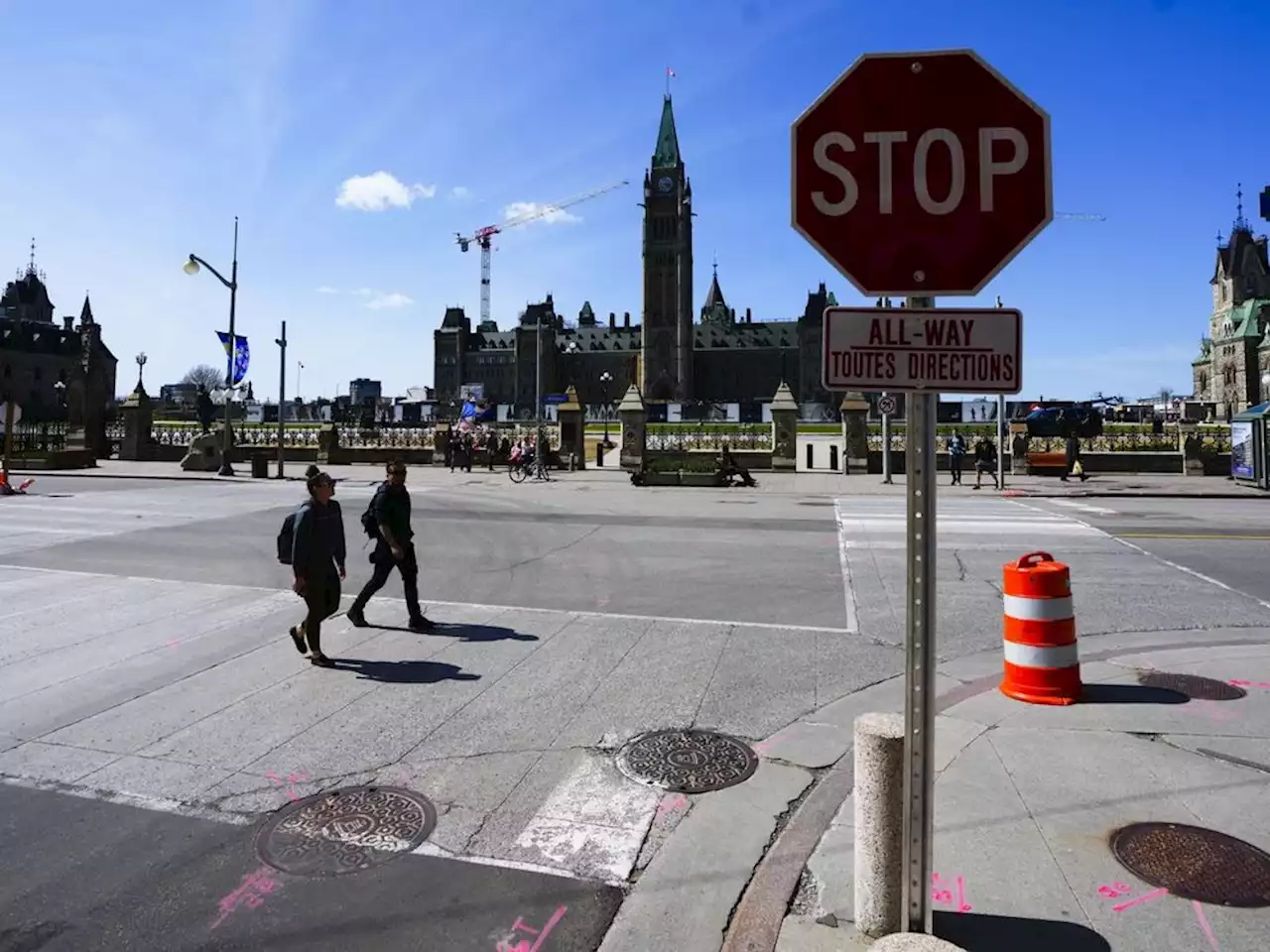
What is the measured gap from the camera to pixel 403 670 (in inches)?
266

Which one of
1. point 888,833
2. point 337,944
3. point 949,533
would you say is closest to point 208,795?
point 337,944

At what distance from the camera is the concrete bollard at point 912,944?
2629 mm

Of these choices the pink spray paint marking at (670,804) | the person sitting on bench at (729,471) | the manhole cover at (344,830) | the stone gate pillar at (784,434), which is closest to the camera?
the manhole cover at (344,830)

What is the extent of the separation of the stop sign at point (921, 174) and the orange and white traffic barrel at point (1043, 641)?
401 centimetres

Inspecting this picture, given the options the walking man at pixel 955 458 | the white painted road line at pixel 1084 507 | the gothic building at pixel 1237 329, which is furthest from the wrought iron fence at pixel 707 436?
the gothic building at pixel 1237 329

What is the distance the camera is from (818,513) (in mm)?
19172

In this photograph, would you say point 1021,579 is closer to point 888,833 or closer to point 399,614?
point 888,833

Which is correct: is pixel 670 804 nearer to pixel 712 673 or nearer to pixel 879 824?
pixel 879 824

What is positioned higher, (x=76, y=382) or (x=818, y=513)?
(x=76, y=382)

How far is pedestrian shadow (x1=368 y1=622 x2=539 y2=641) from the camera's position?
25.7ft

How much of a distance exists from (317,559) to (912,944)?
226 inches

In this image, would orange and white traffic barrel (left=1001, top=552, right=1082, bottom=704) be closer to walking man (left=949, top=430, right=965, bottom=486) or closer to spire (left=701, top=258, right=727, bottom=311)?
walking man (left=949, top=430, right=965, bottom=486)

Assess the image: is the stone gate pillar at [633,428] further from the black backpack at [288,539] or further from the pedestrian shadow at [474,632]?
the black backpack at [288,539]

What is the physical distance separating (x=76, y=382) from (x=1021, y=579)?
1869 inches
